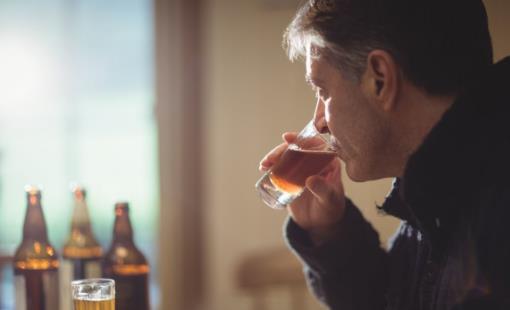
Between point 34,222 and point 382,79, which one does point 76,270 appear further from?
point 382,79

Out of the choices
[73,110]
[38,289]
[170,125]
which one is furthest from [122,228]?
[73,110]

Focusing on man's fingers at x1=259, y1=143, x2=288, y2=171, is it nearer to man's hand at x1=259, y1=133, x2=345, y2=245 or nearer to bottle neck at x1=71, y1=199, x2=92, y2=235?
man's hand at x1=259, y1=133, x2=345, y2=245

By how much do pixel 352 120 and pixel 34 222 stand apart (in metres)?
0.60

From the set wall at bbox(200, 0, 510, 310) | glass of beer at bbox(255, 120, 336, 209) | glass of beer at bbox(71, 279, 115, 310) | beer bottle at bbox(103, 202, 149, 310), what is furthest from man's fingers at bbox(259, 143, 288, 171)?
wall at bbox(200, 0, 510, 310)

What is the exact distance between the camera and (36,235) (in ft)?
4.18

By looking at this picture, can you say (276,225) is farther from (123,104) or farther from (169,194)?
(123,104)

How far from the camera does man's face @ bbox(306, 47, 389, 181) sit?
104cm

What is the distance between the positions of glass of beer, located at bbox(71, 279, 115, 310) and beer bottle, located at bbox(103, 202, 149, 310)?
7.4 inches

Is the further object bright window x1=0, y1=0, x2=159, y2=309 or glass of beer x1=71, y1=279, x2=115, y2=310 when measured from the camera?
bright window x1=0, y1=0, x2=159, y2=309

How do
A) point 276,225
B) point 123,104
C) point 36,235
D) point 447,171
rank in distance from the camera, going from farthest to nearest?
→ point 123,104
point 276,225
point 36,235
point 447,171

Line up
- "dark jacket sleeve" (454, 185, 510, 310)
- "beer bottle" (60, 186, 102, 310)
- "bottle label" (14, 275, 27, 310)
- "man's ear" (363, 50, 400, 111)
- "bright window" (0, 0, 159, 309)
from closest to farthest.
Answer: "dark jacket sleeve" (454, 185, 510, 310) → "man's ear" (363, 50, 400, 111) → "bottle label" (14, 275, 27, 310) → "beer bottle" (60, 186, 102, 310) → "bright window" (0, 0, 159, 309)

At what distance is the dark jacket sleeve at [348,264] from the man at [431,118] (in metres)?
0.19

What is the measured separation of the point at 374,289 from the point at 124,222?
1.58ft

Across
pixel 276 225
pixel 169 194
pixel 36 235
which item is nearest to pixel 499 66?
pixel 36 235
